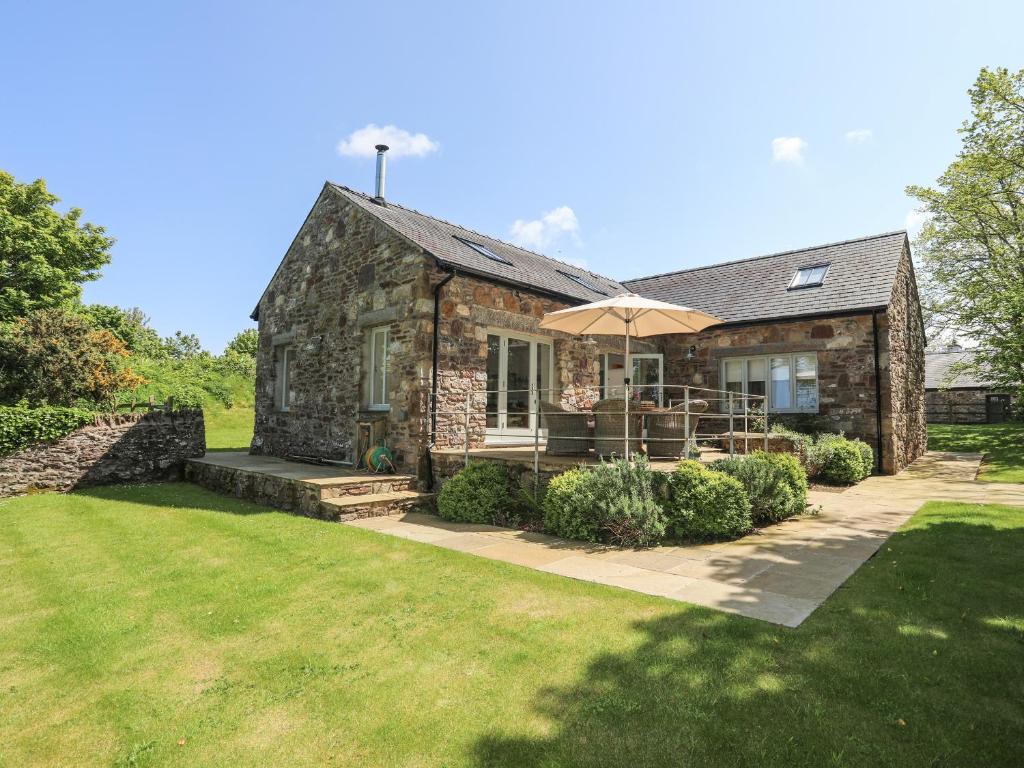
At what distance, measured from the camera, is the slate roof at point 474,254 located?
1020 centimetres

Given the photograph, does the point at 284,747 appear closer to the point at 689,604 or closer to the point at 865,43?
the point at 689,604

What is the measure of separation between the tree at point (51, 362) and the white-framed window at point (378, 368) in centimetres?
852

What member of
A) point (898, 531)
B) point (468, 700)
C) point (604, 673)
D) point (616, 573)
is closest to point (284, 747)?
point (468, 700)

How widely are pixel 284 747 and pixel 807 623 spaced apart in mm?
3429

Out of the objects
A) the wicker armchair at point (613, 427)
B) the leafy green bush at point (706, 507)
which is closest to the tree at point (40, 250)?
the wicker armchair at point (613, 427)

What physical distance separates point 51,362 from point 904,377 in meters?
22.1

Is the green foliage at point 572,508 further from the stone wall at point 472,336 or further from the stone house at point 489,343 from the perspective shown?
the stone wall at point 472,336

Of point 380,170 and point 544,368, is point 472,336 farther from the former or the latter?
point 380,170

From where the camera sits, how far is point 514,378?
11.0 m

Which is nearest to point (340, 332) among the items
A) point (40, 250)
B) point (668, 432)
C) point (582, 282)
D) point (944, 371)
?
point (582, 282)

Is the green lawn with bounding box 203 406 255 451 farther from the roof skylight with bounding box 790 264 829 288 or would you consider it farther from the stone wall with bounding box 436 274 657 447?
the roof skylight with bounding box 790 264 829 288

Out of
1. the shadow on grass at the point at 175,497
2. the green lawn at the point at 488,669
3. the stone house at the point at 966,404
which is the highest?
the stone house at the point at 966,404

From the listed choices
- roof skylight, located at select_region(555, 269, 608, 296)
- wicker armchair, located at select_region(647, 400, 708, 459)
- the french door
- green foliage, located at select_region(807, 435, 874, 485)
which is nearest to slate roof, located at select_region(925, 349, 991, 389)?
green foliage, located at select_region(807, 435, 874, 485)

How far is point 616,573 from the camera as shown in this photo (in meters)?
5.04
